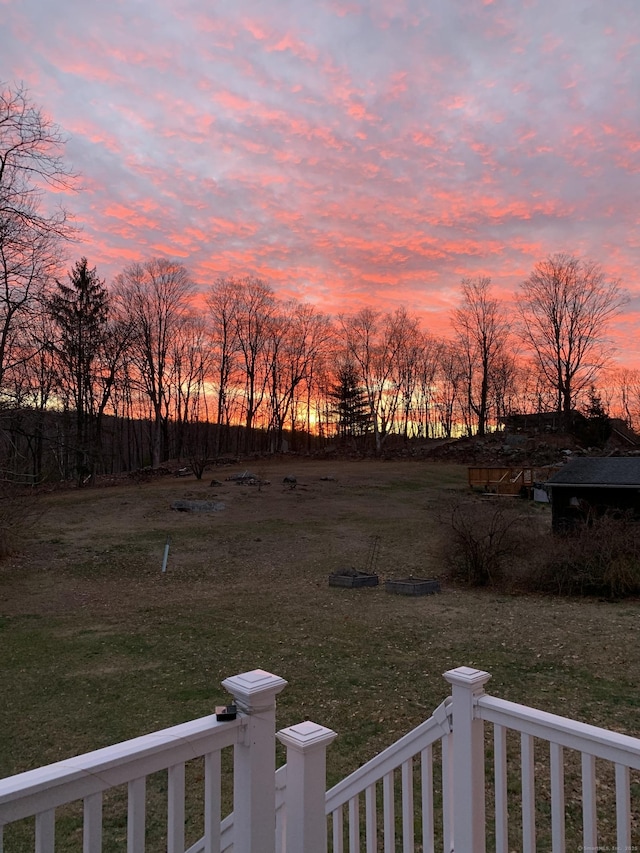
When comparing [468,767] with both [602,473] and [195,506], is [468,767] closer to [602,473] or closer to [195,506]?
[602,473]

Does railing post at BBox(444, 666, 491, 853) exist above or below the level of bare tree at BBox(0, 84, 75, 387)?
below

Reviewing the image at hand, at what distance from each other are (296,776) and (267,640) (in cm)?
630

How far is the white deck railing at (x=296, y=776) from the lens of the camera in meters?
1.34

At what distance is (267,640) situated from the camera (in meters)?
7.83

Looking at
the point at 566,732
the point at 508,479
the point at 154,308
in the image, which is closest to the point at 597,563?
the point at 566,732

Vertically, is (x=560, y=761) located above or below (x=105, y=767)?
below

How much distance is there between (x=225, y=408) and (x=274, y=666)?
3894 centimetres

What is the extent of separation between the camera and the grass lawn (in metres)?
5.41

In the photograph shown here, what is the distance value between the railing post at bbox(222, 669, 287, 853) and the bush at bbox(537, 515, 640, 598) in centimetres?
1073

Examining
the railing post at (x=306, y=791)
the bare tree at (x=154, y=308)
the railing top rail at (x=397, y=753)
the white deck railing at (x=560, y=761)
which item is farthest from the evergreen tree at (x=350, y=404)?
the railing post at (x=306, y=791)

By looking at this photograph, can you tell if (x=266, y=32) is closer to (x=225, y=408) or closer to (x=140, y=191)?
(x=140, y=191)

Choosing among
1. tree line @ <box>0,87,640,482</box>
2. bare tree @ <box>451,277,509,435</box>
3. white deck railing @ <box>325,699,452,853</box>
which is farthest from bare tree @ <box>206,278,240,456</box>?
white deck railing @ <box>325,699,452,853</box>

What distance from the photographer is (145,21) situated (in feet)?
26.1

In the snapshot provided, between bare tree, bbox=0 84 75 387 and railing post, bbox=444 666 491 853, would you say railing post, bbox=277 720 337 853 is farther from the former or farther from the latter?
bare tree, bbox=0 84 75 387
